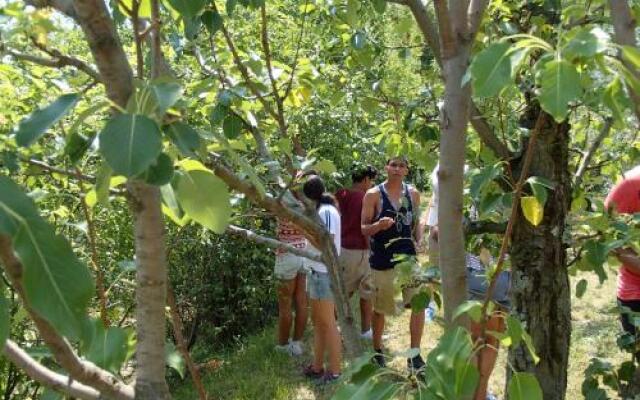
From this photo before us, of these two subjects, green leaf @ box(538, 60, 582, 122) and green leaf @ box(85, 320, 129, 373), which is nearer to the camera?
green leaf @ box(538, 60, 582, 122)

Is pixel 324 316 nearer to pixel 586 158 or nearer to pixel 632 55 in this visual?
pixel 586 158

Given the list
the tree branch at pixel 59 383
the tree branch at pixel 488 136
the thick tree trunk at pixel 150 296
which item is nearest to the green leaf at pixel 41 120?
the thick tree trunk at pixel 150 296

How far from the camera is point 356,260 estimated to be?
592cm

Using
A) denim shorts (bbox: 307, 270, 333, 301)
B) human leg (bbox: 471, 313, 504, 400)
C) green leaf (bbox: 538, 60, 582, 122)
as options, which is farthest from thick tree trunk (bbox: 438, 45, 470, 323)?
denim shorts (bbox: 307, 270, 333, 301)

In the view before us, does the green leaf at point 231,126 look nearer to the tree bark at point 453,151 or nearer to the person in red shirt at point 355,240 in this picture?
the tree bark at point 453,151

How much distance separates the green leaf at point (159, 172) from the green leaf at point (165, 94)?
68 mm

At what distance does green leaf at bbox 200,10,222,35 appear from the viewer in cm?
174

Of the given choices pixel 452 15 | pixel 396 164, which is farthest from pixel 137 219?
pixel 396 164

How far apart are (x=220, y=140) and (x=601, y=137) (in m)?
2.12

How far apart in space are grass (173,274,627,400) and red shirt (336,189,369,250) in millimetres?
Result: 1037

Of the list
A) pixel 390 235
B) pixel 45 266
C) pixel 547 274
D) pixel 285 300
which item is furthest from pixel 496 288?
pixel 45 266

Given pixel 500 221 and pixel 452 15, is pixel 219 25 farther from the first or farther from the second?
pixel 500 221

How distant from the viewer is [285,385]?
5457 millimetres

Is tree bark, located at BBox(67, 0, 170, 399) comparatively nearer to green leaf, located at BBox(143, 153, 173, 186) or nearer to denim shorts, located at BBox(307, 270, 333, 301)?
green leaf, located at BBox(143, 153, 173, 186)
